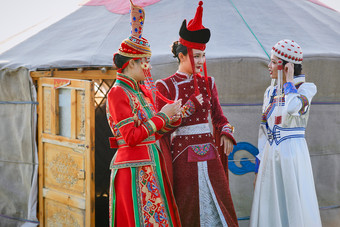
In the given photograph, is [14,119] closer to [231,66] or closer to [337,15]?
[231,66]

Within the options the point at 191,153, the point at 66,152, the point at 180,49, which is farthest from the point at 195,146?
the point at 66,152

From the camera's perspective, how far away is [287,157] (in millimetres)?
2869

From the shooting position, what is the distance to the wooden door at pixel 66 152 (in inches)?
145

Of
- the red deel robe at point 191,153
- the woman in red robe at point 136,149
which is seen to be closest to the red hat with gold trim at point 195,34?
the red deel robe at point 191,153

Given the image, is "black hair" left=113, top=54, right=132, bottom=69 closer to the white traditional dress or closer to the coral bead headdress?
the coral bead headdress

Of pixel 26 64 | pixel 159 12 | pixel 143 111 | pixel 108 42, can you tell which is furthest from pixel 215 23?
pixel 143 111

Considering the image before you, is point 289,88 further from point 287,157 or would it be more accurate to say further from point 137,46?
point 137,46

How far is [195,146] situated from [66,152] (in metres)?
1.64

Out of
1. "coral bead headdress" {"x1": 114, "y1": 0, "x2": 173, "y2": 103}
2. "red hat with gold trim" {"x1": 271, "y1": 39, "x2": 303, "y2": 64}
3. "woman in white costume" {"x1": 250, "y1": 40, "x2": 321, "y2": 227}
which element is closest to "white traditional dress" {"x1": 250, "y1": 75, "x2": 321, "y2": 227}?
"woman in white costume" {"x1": 250, "y1": 40, "x2": 321, "y2": 227}

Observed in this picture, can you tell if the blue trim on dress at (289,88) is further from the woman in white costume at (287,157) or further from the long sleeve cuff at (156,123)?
the long sleeve cuff at (156,123)

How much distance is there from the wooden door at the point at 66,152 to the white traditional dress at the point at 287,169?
57.8 inches

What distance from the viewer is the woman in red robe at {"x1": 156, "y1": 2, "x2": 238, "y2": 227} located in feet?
8.71

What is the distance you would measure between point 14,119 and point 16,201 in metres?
0.84

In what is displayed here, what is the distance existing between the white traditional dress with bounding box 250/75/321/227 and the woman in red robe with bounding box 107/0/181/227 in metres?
0.77
